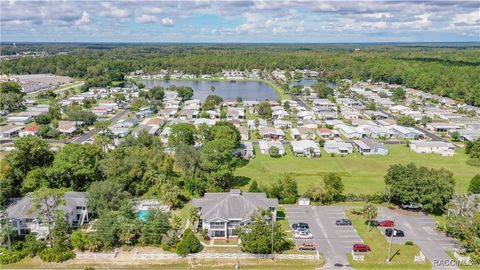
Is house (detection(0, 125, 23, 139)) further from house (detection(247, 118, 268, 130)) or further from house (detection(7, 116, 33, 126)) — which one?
house (detection(247, 118, 268, 130))

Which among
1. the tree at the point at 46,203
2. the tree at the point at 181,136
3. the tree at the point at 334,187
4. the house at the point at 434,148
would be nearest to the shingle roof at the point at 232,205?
the tree at the point at 334,187

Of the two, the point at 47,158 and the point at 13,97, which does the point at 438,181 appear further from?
the point at 13,97

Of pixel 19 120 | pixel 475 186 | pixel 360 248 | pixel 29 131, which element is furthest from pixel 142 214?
pixel 19 120

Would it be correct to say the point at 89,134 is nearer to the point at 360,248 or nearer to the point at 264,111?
the point at 264,111

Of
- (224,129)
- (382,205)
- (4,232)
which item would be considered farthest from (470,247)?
(4,232)

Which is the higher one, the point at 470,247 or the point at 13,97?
the point at 13,97

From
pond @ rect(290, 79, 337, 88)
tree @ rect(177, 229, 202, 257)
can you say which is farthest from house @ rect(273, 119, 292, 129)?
pond @ rect(290, 79, 337, 88)

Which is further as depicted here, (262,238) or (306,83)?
(306,83)
